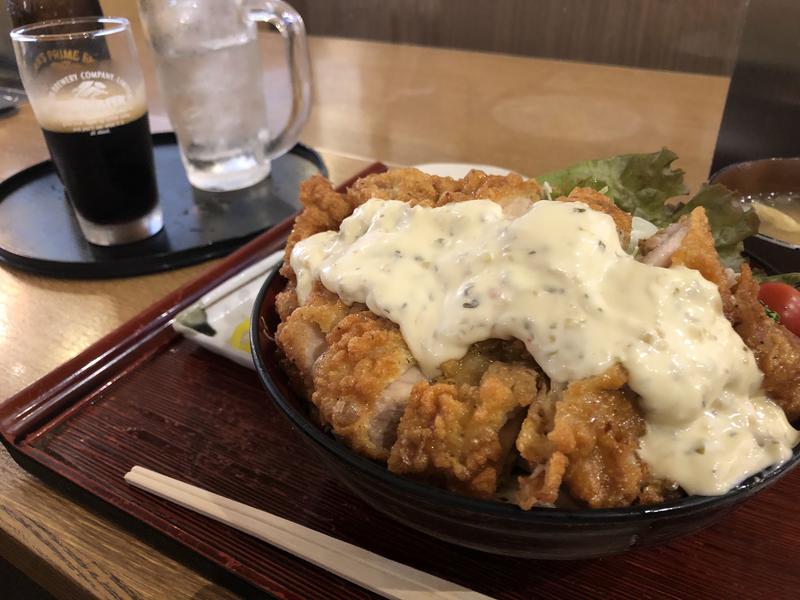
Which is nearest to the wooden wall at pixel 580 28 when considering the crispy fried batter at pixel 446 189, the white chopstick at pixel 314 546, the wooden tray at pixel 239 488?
the crispy fried batter at pixel 446 189

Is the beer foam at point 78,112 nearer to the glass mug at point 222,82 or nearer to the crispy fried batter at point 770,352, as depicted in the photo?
the glass mug at point 222,82

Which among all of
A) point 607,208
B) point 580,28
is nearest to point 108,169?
point 607,208

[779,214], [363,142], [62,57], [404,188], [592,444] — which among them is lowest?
[363,142]

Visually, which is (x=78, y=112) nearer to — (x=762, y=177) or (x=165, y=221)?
(x=165, y=221)

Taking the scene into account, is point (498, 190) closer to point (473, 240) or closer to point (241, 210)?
point (473, 240)

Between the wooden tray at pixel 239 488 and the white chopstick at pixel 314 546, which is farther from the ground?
the white chopstick at pixel 314 546

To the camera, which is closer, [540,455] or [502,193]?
[540,455]
